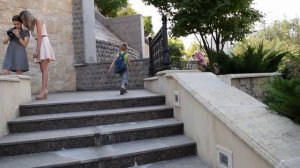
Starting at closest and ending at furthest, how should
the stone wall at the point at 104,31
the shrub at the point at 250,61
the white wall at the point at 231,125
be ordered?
the white wall at the point at 231,125
the shrub at the point at 250,61
the stone wall at the point at 104,31

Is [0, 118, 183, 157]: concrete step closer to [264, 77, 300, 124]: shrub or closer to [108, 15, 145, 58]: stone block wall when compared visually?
[264, 77, 300, 124]: shrub

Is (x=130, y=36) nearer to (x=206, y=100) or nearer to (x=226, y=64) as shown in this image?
(x=226, y=64)

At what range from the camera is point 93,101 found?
481 cm

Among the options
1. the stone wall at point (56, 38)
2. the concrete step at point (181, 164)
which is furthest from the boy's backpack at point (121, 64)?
the stone wall at point (56, 38)

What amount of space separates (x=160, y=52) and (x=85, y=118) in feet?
8.91

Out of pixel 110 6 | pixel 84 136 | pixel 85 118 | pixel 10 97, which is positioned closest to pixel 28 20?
pixel 10 97

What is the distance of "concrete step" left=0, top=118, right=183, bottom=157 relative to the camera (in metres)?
3.64

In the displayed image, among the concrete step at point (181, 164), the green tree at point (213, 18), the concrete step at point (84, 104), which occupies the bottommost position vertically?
the concrete step at point (181, 164)

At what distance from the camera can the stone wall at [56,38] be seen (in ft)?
28.2

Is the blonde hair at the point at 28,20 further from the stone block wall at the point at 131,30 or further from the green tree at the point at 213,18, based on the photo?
the stone block wall at the point at 131,30

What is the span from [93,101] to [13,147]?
59.0 inches

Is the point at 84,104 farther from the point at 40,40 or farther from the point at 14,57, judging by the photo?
the point at 14,57

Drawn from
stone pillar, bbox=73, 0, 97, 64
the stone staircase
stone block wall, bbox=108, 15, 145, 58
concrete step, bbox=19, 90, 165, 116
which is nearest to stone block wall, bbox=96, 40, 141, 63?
stone pillar, bbox=73, 0, 97, 64

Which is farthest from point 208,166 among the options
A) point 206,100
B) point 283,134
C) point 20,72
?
point 20,72
